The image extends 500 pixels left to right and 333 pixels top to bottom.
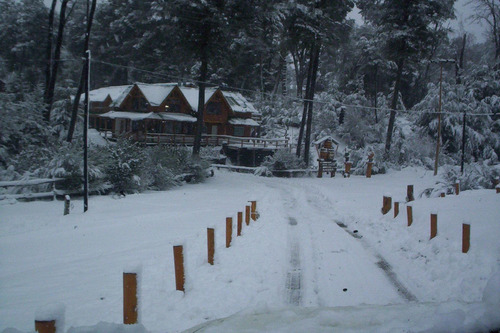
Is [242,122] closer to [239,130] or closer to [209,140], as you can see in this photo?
[239,130]

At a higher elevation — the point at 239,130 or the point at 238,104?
the point at 238,104

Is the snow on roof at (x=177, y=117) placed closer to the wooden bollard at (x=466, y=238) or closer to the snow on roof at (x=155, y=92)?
the snow on roof at (x=155, y=92)

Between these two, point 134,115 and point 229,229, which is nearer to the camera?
point 229,229

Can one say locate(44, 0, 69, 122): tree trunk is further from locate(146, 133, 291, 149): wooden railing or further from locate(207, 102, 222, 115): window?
locate(207, 102, 222, 115): window

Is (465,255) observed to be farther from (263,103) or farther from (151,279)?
(263,103)

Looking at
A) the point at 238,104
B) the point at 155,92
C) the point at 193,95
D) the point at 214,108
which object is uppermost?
the point at 193,95

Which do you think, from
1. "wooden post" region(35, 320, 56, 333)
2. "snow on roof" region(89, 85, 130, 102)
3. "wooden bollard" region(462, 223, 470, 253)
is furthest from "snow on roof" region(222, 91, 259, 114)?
"wooden post" region(35, 320, 56, 333)

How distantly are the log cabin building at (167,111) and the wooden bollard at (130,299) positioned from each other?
3656 cm

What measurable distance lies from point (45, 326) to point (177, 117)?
135 feet

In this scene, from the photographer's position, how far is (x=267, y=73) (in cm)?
5503

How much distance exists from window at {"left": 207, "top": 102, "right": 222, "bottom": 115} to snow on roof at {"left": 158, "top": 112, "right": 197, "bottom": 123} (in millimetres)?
3333

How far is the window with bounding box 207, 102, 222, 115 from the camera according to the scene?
154ft

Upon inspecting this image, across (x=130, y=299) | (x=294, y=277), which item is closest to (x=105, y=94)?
(x=294, y=277)

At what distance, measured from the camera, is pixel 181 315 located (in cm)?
495
